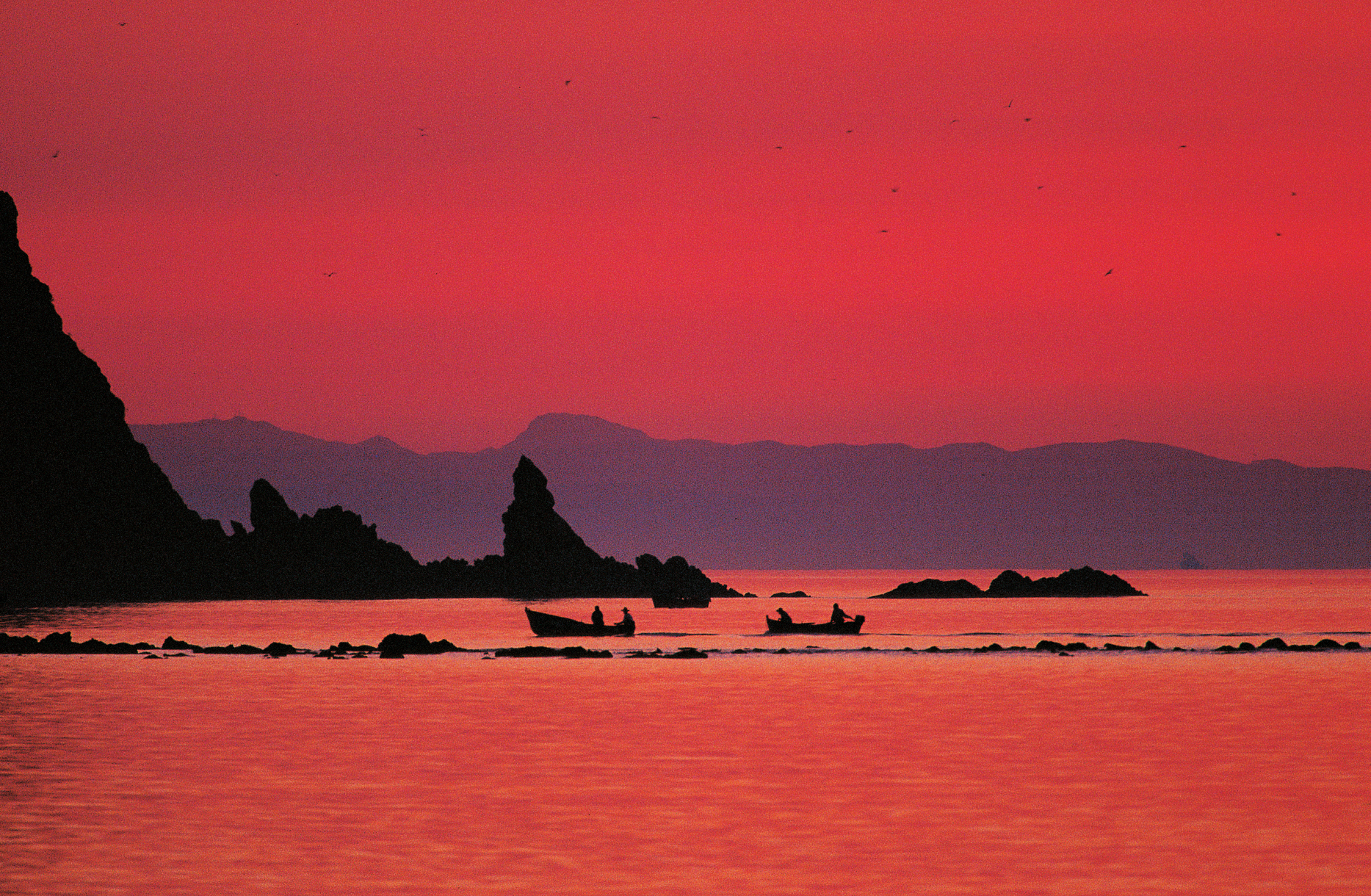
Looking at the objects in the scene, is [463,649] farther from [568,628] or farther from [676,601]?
[676,601]

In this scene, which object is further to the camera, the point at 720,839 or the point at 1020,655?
the point at 1020,655

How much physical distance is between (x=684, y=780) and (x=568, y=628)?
233ft

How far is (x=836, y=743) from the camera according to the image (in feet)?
148

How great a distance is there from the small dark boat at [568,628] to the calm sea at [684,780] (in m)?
26.6

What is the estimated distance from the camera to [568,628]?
354 ft

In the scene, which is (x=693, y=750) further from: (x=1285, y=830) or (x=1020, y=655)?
(x=1020, y=655)

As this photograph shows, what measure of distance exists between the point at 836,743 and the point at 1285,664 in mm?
44913

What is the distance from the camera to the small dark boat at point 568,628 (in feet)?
350

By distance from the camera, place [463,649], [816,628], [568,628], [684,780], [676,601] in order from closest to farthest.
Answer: [684,780]
[463,649]
[568,628]
[816,628]
[676,601]

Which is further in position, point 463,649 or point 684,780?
point 463,649

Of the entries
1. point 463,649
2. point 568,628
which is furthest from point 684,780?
point 568,628

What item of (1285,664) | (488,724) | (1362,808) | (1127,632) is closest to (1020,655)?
(1285,664)

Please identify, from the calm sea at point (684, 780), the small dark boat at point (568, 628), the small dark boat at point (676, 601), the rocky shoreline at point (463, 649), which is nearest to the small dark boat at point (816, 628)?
the small dark boat at point (568, 628)

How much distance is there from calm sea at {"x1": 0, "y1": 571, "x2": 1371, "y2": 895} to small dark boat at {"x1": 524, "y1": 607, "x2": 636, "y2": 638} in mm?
26647
